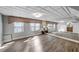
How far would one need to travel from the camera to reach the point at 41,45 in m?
2.08

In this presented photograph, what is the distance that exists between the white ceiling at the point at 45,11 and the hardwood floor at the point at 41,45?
0.55 m

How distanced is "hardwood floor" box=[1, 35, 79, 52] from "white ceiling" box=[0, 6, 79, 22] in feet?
1.80

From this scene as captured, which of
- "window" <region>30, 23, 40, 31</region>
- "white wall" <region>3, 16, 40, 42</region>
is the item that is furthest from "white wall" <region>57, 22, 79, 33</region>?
"white wall" <region>3, 16, 40, 42</region>

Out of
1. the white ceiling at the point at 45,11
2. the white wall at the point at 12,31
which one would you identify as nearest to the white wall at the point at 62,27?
the white ceiling at the point at 45,11

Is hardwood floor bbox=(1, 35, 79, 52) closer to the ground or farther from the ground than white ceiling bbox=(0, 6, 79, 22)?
closer to the ground

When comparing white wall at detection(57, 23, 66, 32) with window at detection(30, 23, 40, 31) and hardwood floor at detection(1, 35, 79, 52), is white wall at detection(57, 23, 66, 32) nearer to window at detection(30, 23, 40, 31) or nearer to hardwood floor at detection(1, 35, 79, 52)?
hardwood floor at detection(1, 35, 79, 52)

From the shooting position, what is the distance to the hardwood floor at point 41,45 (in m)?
2.02

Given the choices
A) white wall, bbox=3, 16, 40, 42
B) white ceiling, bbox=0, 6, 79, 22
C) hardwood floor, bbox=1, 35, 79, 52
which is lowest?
hardwood floor, bbox=1, 35, 79, 52

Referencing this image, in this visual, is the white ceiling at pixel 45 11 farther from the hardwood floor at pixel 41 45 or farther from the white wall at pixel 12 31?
the hardwood floor at pixel 41 45

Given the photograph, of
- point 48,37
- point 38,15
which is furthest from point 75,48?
point 38,15

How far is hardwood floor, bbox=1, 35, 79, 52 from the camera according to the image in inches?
79.4

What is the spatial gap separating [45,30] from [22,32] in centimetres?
57

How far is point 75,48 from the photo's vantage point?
6.60ft
